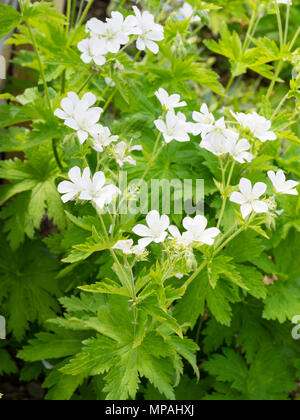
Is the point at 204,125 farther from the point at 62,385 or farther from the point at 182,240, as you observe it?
the point at 62,385

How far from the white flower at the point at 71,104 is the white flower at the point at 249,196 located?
0.53 meters

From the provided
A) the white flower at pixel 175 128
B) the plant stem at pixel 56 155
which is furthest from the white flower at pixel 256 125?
the plant stem at pixel 56 155

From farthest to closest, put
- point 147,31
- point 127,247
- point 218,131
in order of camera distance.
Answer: point 147,31
point 218,131
point 127,247

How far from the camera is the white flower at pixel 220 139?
4.72 feet

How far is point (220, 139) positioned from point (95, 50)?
498mm

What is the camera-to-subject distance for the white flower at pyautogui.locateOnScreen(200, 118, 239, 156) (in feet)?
4.72

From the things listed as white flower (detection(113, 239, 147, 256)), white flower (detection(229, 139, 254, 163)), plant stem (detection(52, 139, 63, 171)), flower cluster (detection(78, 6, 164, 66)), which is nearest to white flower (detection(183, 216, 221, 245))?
white flower (detection(113, 239, 147, 256))

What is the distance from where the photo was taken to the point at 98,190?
50.3 inches

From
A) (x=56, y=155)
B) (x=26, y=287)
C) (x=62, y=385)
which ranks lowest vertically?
(x=62, y=385)

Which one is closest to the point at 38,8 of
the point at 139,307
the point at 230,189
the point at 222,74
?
the point at 230,189

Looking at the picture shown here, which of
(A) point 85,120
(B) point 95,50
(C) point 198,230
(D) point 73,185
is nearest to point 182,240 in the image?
(C) point 198,230

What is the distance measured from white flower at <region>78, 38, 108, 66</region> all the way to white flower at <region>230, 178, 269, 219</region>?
62cm

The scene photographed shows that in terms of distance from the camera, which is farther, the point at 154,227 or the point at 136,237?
the point at 136,237

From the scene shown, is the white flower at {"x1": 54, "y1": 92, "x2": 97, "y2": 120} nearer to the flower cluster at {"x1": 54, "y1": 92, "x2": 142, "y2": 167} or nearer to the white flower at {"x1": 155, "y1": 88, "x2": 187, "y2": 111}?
the flower cluster at {"x1": 54, "y1": 92, "x2": 142, "y2": 167}
